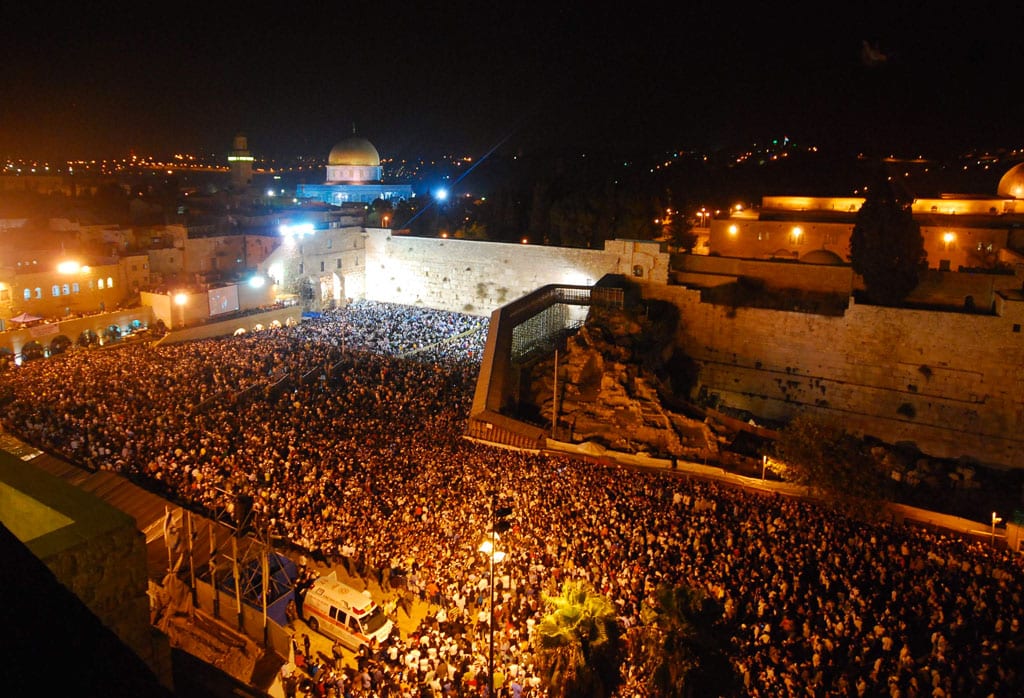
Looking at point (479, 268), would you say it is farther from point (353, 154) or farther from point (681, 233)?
point (353, 154)

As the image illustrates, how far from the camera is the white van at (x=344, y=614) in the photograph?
417 inches

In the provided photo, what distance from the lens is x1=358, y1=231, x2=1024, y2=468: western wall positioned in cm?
1961

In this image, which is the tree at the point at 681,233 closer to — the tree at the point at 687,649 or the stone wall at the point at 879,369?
the stone wall at the point at 879,369

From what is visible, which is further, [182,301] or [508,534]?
[182,301]

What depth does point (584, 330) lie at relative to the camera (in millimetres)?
21062

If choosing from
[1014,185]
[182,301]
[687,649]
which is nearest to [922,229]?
[1014,185]

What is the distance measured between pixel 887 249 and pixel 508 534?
15.5 meters

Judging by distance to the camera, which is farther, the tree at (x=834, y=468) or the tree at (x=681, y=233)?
the tree at (x=681, y=233)

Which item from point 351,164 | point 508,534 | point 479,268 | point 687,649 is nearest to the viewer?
point 687,649

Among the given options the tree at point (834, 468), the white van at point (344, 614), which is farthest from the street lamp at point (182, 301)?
the tree at point (834, 468)

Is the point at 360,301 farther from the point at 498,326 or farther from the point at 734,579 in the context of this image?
the point at 734,579

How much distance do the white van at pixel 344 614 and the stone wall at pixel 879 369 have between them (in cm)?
1516

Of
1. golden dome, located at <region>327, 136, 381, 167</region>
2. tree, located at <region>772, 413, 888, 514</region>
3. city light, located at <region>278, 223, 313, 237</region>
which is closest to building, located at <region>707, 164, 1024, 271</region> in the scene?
tree, located at <region>772, 413, 888, 514</region>

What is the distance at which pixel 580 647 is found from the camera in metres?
7.96
